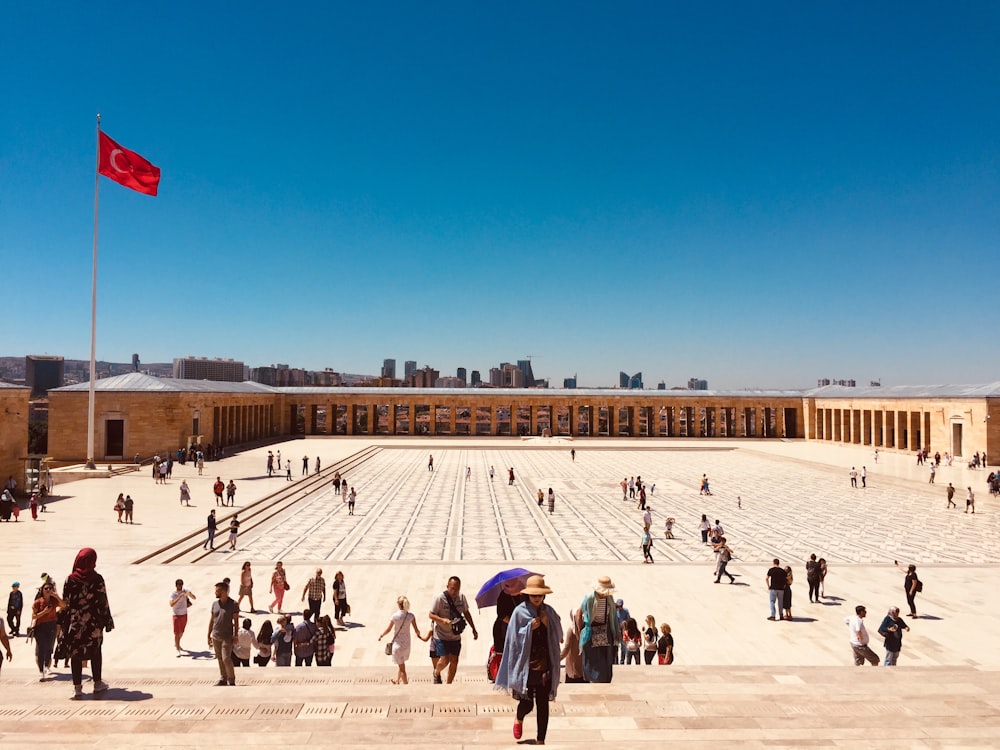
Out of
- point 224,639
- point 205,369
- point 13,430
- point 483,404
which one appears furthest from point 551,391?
point 205,369

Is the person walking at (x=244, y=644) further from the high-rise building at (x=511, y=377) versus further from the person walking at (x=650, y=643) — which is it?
the high-rise building at (x=511, y=377)

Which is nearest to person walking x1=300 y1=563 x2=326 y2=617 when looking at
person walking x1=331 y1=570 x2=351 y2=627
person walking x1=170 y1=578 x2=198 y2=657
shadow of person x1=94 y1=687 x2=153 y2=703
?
person walking x1=331 y1=570 x2=351 y2=627

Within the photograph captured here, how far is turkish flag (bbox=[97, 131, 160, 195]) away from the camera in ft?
75.7

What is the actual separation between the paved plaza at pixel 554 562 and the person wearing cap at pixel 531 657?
45 cm

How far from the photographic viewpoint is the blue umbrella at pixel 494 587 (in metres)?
4.98

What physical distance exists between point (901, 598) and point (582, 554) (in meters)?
6.08

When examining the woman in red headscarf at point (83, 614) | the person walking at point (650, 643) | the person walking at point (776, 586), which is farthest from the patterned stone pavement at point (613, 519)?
the woman in red headscarf at point (83, 614)

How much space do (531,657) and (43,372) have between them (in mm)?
77875

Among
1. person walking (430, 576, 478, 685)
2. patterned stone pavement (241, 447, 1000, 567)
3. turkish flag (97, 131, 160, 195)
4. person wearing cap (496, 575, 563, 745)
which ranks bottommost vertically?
patterned stone pavement (241, 447, 1000, 567)

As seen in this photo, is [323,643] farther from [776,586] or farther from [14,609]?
[776,586]

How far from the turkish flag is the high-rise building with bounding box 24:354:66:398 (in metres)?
51.5

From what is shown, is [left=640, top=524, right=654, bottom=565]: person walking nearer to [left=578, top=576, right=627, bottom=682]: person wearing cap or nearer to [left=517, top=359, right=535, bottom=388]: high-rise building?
[left=578, top=576, right=627, bottom=682]: person wearing cap

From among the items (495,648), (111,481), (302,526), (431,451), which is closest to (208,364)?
(431,451)

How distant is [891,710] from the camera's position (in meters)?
4.98
